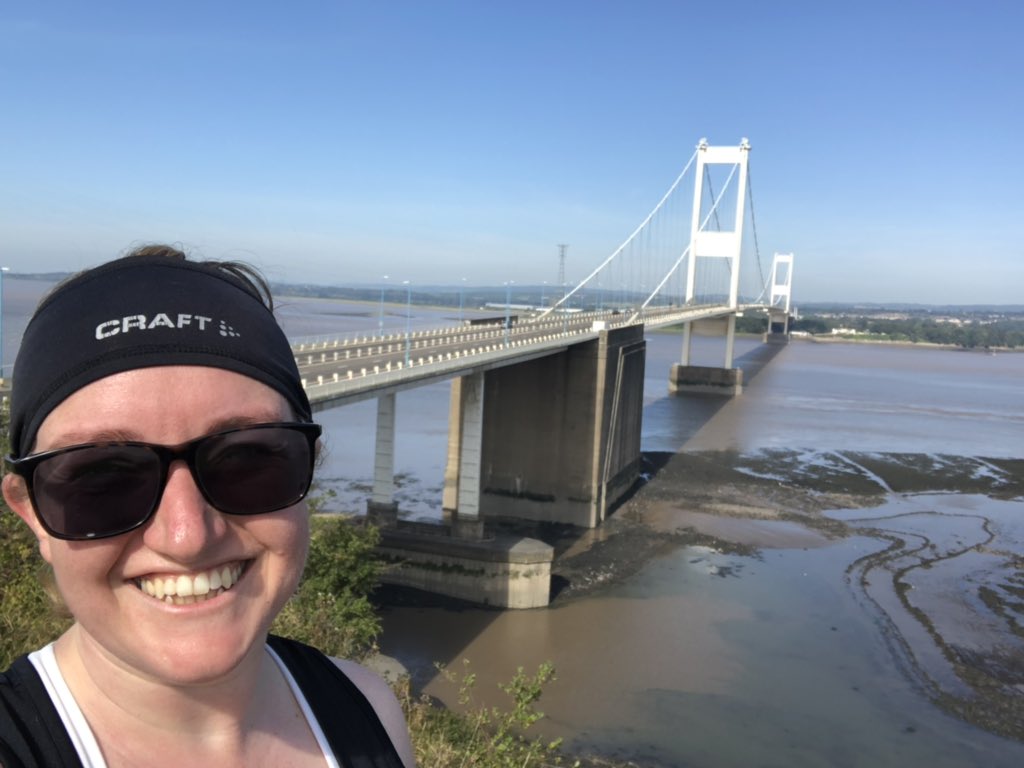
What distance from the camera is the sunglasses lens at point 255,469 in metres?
0.93

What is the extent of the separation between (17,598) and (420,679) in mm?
7307

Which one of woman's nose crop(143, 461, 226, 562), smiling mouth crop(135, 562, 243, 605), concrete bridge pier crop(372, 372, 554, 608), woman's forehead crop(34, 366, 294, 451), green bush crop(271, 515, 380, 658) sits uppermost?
woman's forehead crop(34, 366, 294, 451)

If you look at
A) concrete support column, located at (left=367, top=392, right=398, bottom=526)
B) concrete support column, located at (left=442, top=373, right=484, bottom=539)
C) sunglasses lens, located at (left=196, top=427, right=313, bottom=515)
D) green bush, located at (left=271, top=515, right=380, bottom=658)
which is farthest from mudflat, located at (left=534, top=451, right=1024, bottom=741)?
sunglasses lens, located at (left=196, top=427, right=313, bottom=515)

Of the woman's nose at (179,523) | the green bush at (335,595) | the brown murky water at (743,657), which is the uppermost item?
the woman's nose at (179,523)

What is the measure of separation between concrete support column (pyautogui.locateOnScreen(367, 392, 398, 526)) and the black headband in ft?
46.6

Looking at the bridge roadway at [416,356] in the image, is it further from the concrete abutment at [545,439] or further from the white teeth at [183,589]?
the white teeth at [183,589]

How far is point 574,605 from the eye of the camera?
14.6 m

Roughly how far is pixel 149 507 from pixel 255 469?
12 centimetres

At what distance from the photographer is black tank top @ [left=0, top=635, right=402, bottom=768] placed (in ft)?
2.68

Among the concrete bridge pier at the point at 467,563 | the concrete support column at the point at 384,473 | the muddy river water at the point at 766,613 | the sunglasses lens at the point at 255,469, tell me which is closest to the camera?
the sunglasses lens at the point at 255,469

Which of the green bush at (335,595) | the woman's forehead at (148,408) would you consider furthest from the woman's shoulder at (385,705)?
the green bush at (335,595)

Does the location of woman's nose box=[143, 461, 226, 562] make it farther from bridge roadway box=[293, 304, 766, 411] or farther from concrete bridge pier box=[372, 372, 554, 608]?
concrete bridge pier box=[372, 372, 554, 608]

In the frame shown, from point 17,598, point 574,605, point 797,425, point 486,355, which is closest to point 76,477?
point 17,598

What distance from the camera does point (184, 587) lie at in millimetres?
896
